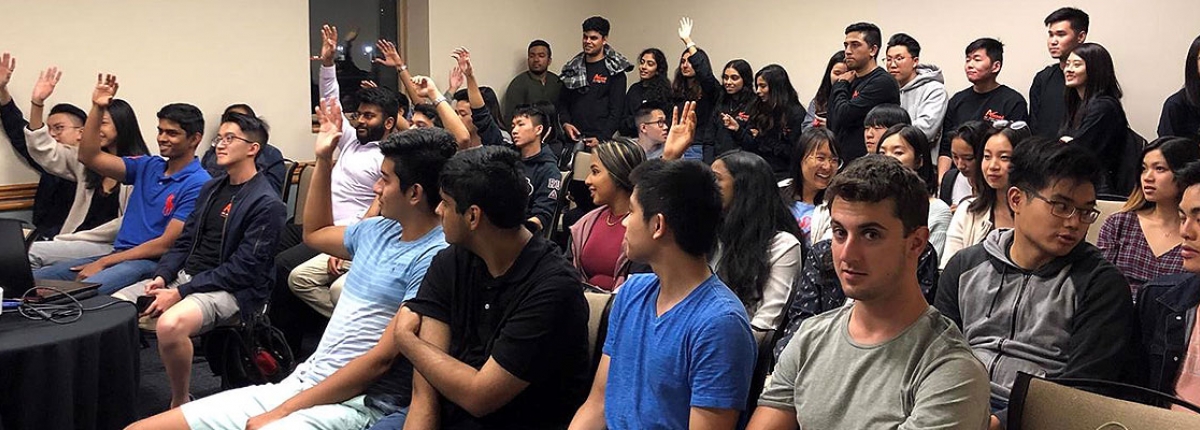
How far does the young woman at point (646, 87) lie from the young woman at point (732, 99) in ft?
2.29

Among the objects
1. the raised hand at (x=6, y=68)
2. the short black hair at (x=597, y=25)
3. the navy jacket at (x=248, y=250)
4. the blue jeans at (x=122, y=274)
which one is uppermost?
the short black hair at (x=597, y=25)

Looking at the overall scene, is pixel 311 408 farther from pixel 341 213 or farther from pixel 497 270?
pixel 341 213

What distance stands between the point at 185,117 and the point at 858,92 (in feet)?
10.2

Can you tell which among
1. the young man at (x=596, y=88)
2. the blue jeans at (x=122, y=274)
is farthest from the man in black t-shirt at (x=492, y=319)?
the young man at (x=596, y=88)

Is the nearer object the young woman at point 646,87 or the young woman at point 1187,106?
the young woman at point 1187,106

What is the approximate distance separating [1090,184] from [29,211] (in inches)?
205

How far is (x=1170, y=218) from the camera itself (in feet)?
9.91

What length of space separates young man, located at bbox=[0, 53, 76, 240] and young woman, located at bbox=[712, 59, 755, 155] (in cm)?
349

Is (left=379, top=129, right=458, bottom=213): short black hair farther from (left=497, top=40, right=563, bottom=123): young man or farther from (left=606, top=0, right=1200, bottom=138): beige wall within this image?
(left=497, top=40, right=563, bottom=123): young man

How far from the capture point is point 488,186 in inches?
89.1

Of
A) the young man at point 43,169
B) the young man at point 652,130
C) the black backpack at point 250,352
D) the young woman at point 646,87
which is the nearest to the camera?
the black backpack at point 250,352

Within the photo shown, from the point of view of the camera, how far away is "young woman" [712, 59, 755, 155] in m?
6.22

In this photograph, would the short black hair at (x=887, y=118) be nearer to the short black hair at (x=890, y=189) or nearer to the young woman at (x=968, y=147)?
the young woman at (x=968, y=147)

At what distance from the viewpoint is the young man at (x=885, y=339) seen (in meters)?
1.55
